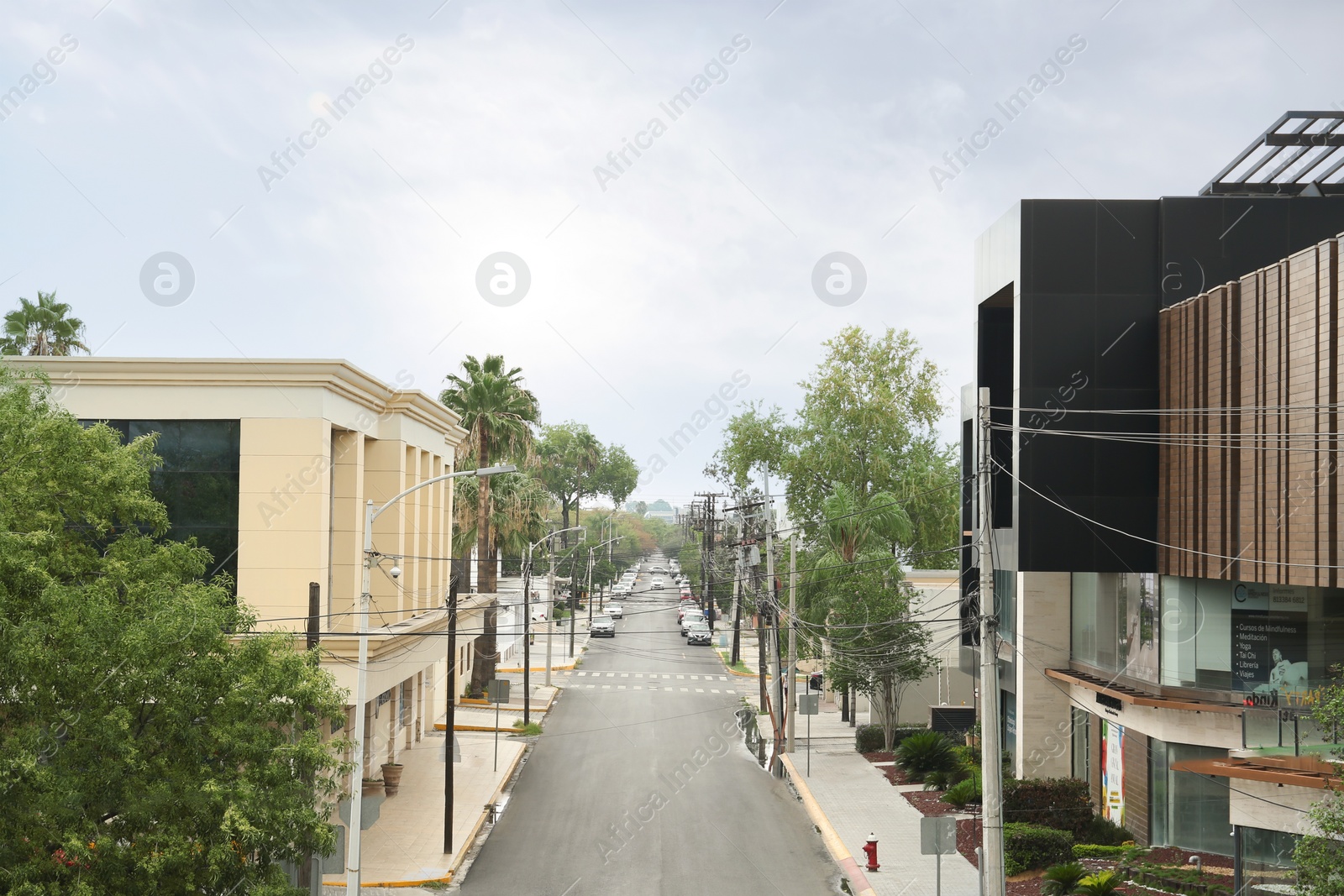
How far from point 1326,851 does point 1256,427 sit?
9.63 meters

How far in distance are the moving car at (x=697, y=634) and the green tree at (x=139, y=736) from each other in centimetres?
6171

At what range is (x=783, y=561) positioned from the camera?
45.1m

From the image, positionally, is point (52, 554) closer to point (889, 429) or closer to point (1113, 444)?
point (1113, 444)

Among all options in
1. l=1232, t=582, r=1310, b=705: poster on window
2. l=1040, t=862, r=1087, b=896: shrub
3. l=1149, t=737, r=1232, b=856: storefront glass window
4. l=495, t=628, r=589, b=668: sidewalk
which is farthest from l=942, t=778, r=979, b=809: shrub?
l=495, t=628, r=589, b=668: sidewalk

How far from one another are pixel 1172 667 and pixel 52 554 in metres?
19.7

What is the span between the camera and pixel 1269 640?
65.4 ft

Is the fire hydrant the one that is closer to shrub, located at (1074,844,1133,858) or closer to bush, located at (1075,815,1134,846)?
shrub, located at (1074,844,1133,858)

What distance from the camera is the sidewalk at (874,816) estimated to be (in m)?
20.1

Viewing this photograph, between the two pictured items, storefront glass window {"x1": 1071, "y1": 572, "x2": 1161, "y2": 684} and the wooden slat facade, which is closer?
the wooden slat facade

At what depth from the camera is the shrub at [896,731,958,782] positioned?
29.8 m

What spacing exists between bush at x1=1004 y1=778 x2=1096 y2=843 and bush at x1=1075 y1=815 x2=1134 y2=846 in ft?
0.14

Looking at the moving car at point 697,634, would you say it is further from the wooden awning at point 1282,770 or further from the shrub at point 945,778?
the wooden awning at point 1282,770

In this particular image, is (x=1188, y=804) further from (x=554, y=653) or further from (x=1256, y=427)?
(x=554, y=653)

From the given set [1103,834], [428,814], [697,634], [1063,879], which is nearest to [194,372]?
[428,814]
